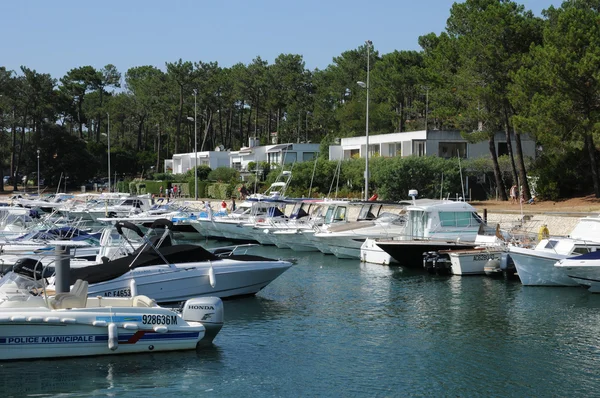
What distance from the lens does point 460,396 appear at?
15703 mm

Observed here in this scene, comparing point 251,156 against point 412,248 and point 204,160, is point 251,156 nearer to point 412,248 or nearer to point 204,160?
point 204,160

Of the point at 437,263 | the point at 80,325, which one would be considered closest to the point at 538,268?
the point at 437,263

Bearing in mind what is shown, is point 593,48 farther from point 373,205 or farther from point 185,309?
point 185,309

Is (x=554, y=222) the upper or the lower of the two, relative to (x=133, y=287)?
upper

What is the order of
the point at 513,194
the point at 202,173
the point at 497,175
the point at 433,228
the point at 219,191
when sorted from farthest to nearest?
the point at 202,173, the point at 219,191, the point at 497,175, the point at 513,194, the point at 433,228

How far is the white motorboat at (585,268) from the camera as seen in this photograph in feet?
84.3

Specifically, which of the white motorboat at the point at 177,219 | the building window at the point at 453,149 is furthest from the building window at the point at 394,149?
the white motorboat at the point at 177,219

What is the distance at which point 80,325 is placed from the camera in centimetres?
Result: 1709

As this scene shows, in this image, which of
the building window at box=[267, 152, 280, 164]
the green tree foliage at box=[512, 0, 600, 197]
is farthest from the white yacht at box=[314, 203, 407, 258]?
the building window at box=[267, 152, 280, 164]

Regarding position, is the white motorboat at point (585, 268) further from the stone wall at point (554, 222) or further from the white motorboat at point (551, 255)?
the stone wall at point (554, 222)

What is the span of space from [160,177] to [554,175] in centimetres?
5342

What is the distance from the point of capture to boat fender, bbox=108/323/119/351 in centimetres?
1712

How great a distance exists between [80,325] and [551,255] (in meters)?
16.7

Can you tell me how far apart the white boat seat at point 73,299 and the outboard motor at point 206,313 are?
2.30 meters
